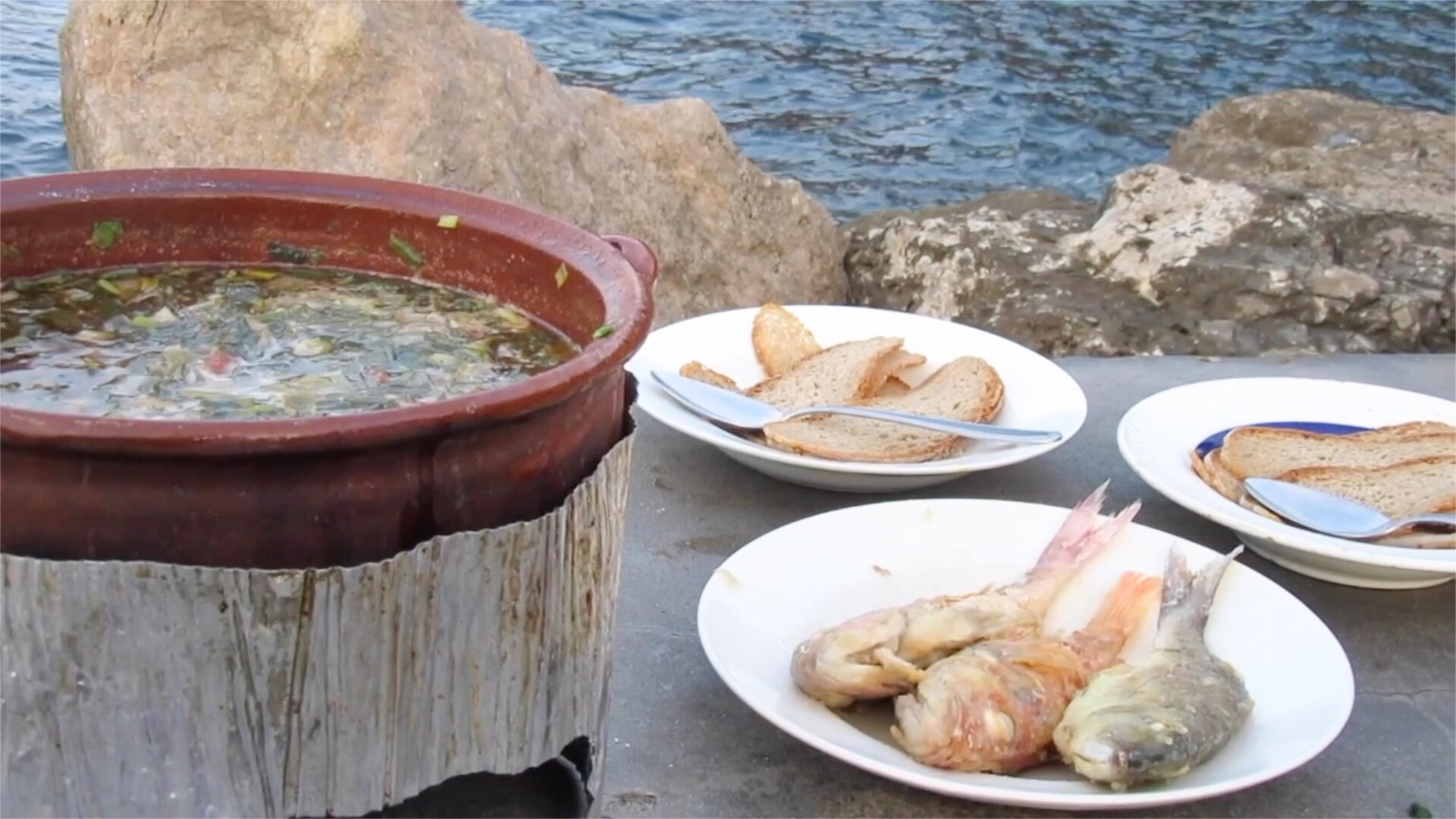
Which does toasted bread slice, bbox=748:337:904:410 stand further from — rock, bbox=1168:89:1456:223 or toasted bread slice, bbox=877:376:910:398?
rock, bbox=1168:89:1456:223

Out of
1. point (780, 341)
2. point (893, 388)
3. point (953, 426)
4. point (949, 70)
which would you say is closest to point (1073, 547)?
point (953, 426)

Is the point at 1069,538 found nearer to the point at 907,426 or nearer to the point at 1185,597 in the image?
the point at 1185,597

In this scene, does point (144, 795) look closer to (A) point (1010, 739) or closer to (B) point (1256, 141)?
(A) point (1010, 739)

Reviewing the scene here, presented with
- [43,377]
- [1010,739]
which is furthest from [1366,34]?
[43,377]

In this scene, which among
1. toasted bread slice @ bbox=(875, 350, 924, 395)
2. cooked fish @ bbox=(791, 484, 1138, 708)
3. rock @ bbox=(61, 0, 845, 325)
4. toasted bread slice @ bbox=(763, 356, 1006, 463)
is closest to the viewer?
cooked fish @ bbox=(791, 484, 1138, 708)

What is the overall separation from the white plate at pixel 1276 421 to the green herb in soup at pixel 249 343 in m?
1.28

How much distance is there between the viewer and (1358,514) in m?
2.40

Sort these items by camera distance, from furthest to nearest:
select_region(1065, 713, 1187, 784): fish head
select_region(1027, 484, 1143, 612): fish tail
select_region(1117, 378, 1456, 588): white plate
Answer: select_region(1117, 378, 1456, 588): white plate, select_region(1027, 484, 1143, 612): fish tail, select_region(1065, 713, 1187, 784): fish head

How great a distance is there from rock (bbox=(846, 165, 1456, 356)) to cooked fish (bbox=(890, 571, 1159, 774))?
7.71 feet

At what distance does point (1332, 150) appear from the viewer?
607 cm

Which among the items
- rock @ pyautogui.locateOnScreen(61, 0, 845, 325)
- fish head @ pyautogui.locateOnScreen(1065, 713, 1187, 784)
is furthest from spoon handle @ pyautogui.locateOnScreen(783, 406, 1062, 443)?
rock @ pyautogui.locateOnScreen(61, 0, 845, 325)

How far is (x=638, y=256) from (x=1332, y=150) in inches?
204

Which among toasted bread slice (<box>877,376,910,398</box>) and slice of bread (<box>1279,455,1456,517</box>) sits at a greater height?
slice of bread (<box>1279,455,1456,517</box>)

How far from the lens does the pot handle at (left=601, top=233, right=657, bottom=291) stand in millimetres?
1597
